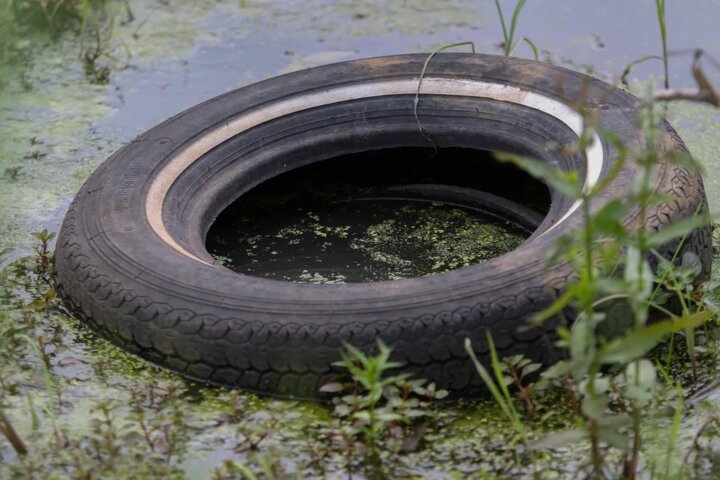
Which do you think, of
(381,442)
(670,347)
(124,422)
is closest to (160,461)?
(124,422)

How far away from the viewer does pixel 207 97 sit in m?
4.48

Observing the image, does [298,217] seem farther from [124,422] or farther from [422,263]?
[124,422]

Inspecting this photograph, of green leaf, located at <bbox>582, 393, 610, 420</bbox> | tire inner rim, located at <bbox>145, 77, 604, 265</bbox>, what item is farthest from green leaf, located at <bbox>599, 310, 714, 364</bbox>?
tire inner rim, located at <bbox>145, 77, 604, 265</bbox>

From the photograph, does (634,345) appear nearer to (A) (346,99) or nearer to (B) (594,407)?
(B) (594,407)

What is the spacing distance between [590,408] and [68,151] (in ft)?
8.31

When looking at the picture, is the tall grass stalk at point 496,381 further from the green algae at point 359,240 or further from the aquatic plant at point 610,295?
the green algae at point 359,240

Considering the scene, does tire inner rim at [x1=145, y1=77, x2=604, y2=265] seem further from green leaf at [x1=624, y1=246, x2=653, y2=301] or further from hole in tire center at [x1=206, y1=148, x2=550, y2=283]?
green leaf at [x1=624, y1=246, x2=653, y2=301]

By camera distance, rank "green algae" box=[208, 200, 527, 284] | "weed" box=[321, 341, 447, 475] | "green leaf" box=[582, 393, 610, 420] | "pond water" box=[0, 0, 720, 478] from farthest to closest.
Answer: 1. "green algae" box=[208, 200, 527, 284]
2. "pond water" box=[0, 0, 720, 478]
3. "weed" box=[321, 341, 447, 475]
4. "green leaf" box=[582, 393, 610, 420]

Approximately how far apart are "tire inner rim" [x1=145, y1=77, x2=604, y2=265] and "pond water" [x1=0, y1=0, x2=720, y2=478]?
12.9 inches

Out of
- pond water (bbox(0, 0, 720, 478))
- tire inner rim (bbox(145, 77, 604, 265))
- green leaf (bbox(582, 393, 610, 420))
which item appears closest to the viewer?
green leaf (bbox(582, 393, 610, 420))

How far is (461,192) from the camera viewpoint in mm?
3656

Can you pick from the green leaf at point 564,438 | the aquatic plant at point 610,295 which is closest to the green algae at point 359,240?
the aquatic plant at point 610,295

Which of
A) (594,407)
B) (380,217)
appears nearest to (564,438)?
(594,407)

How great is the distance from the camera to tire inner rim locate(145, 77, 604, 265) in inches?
128
